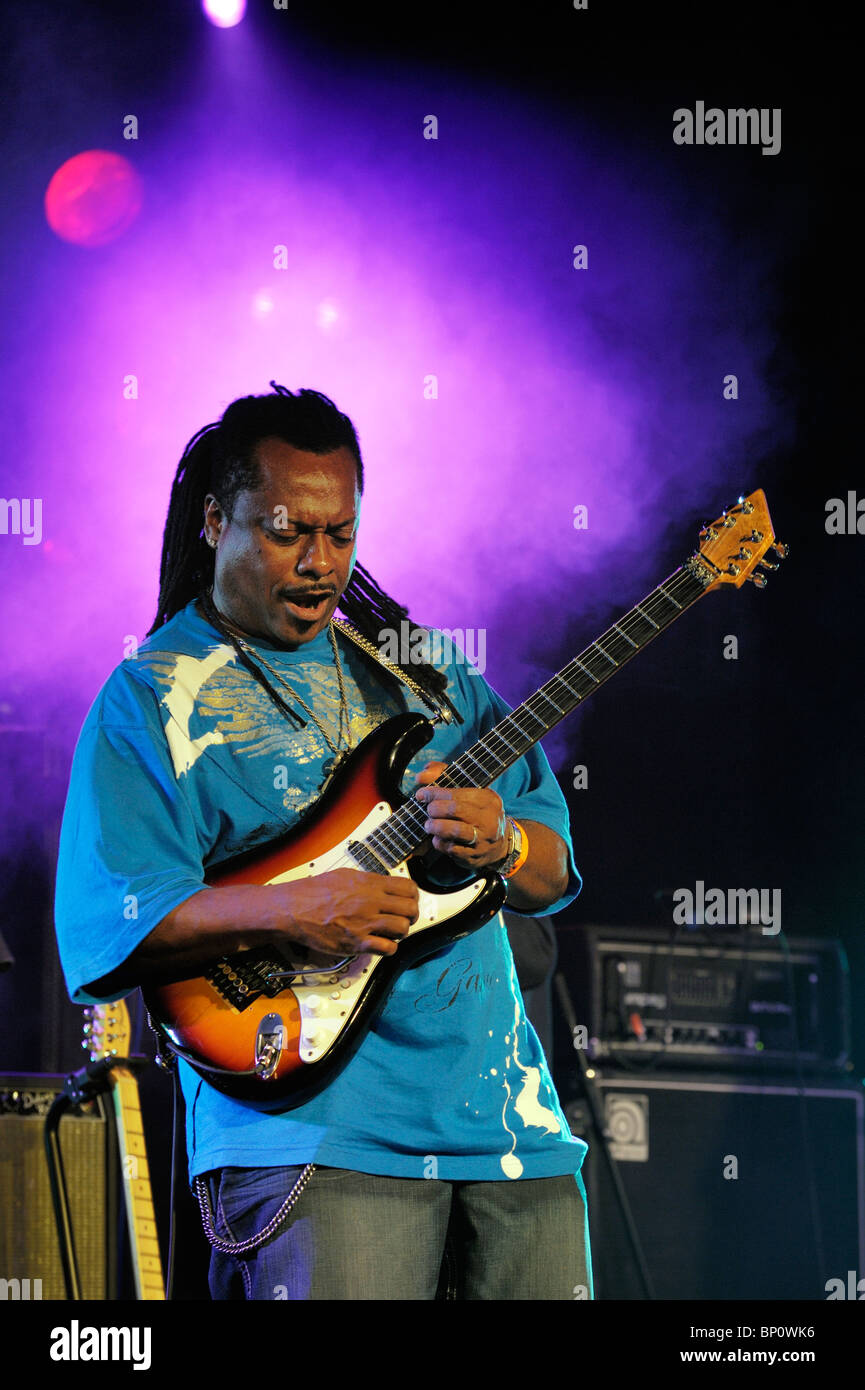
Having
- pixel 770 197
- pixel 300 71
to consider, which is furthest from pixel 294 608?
pixel 770 197

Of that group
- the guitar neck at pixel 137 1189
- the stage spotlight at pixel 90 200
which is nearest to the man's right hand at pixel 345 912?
the guitar neck at pixel 137 1189

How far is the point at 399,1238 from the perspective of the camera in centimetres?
174

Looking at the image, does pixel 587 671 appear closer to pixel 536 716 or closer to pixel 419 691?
pixel 536 716

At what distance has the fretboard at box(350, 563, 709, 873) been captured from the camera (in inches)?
76.2

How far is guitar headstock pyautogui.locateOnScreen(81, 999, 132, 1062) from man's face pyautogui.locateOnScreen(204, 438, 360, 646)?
1219 millimetres

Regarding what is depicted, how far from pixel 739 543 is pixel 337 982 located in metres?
0.90

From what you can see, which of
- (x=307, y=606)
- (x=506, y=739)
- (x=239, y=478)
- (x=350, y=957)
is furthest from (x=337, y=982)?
(x=239, y=478)

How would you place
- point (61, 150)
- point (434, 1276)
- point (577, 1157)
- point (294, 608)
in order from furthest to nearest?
point (61, 150) → point (294, 608) → point (577, 1157) → point (434, 1276)

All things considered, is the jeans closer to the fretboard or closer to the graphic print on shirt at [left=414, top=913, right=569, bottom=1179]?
the graphic print on shirt at [left=414, top=913, right=569, bottom=1179]

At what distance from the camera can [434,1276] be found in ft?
5.81

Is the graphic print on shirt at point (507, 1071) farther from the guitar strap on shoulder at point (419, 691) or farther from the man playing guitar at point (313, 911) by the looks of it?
the guitar strap on shoulder at point (419, 691)

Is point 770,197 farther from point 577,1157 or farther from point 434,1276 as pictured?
point 434,1276

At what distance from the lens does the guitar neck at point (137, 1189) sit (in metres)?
2.72

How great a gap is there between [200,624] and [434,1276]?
38.0 inches
